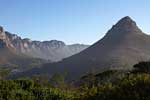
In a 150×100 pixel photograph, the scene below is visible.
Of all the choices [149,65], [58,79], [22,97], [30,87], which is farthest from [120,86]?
[58,79]

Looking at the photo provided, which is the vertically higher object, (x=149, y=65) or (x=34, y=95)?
(x=149, y=65)

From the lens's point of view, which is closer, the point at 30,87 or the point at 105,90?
the point at 105,90

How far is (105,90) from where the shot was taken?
843 inches

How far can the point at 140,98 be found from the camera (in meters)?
18.9

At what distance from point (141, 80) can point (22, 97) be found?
25407mm

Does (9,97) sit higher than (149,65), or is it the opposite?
(149,65)

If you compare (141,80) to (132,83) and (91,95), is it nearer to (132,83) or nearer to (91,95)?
(132,83)

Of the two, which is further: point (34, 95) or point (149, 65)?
point (149, 65)

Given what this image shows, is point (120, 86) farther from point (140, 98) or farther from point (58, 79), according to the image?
point (58, 79)

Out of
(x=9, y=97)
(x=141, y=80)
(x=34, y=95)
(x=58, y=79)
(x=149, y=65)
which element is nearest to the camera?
(x=141, y=80)

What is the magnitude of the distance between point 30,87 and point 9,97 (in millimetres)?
8893

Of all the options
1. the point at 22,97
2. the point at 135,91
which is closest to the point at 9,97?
→ the point at 22,97

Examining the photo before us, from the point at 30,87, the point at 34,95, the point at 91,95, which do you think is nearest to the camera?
the point at 91,95

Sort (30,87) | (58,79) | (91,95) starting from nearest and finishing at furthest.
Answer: (91,95)
(30,87)
(58,79)
